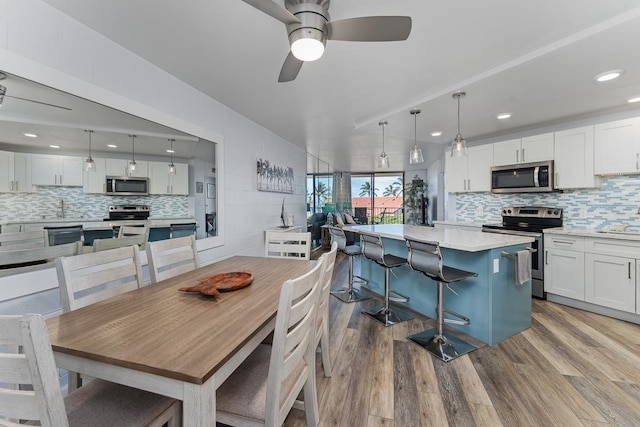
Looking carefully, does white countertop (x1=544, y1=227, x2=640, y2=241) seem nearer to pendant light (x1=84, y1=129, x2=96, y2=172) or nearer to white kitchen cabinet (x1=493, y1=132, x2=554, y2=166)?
white kitchen cabinet (x1=493, y1=132, x2=554, y2=166)

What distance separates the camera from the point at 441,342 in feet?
7.49

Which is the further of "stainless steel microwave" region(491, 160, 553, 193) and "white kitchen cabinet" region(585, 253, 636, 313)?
"stainless steel microwave" region(491, 160, 553, 193)

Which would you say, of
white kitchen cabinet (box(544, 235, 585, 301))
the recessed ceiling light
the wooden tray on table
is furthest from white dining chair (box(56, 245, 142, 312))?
white kitchen cabinet (box(544, 235, 585, 301))

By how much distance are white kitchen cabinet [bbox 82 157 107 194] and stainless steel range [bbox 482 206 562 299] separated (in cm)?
440

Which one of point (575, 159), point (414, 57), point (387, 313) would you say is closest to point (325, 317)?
point (387, 313)

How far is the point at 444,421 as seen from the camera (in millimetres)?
1526

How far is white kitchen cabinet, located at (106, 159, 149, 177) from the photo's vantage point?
2.02 metres

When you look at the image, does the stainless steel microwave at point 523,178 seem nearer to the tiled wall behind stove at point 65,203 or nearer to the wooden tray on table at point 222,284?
the wooden tray on table at point 222,284

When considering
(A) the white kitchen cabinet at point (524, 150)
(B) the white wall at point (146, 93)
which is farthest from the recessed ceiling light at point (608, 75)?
(B) the white wall at point (146, 93)

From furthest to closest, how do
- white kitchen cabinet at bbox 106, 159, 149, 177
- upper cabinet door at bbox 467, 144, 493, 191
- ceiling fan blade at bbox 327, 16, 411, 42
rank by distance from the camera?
upper cabinet door at bbox 467, 144, 493, 191, white kitchen cabinet at bbox 106, 159, 149, 177, ceiling fan blade at bbox 327, 16, 411, 42

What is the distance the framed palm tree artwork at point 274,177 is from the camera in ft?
13.2

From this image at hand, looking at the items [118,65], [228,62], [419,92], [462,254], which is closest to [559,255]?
[462,254]

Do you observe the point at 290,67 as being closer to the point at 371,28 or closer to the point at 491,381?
the point at 371,28

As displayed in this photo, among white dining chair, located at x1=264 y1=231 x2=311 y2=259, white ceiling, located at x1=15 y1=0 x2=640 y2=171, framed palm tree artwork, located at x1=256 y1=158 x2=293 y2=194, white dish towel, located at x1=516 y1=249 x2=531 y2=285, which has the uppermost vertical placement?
white ceiling, located at x1=15 y1=0 x2=640 y2=171
